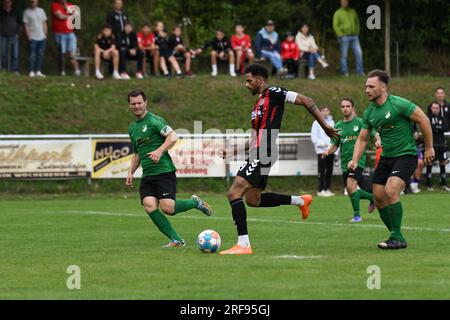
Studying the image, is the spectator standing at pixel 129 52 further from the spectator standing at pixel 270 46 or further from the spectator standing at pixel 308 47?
the spectator standing at pixel 308 47

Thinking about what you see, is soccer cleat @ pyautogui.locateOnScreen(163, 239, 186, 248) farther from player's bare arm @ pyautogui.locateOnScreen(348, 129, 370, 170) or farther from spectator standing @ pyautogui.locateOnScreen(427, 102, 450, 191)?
spectator standing @ pyautogui.locateOnScreen(427, 102, 450, 191)

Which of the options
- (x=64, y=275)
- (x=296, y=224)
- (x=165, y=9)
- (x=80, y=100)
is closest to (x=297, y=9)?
(x=165, y=9)

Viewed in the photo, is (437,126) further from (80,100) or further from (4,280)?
(4,280)

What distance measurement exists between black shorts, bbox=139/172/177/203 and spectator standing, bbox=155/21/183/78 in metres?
16.8

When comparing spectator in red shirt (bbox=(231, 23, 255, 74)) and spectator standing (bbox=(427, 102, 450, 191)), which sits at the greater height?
spectator in red shirt (bbox=(231, 23, 255, 74))

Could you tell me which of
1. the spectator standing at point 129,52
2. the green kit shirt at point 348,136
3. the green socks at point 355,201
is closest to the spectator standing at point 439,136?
the spectator standing at point 129,52

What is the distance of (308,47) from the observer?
31.8 metres

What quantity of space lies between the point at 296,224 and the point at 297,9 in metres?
20.9

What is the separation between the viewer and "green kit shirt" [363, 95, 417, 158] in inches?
496

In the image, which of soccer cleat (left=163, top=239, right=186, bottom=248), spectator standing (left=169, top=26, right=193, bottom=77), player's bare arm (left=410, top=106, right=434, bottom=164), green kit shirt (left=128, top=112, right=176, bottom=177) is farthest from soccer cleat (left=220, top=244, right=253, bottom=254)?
spectator standing (left=169, top=26, right=193, bottom=77)

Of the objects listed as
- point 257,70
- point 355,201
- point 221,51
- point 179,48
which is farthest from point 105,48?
point 257,70

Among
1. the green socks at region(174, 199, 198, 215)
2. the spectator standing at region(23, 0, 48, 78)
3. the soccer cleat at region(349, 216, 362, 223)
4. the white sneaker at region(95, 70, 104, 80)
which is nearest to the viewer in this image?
the green socks at region(174, 199, 198, 215)

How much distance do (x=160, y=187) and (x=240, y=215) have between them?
1593mm

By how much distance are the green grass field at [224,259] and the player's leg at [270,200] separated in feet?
1.67
